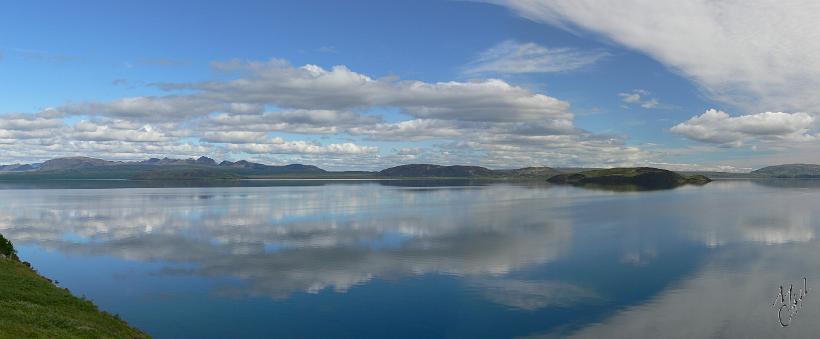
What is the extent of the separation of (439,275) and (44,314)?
3393 cm

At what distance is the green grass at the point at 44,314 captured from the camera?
23703 mm

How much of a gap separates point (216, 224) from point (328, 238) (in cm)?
3206

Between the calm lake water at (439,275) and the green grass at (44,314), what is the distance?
4297 mm

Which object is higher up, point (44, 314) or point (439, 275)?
point (44, 314)

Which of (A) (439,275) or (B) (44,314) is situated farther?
(A) (439,275)

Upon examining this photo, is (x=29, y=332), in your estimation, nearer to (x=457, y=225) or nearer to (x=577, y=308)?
(x=577, y=308)

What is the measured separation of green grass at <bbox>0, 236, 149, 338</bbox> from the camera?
23.7 meters

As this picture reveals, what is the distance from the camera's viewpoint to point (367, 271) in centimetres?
5478

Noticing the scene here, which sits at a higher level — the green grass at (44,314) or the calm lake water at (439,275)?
the green grass at (44,314)

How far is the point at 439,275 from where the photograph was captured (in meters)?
53.0

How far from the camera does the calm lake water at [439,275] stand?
37406mm

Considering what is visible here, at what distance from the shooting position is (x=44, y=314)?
27.3 meters

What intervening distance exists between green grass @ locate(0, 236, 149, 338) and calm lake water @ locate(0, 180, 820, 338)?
169 inches

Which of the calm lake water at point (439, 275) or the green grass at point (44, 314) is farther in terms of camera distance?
the calm lake water at point (439, 275)
